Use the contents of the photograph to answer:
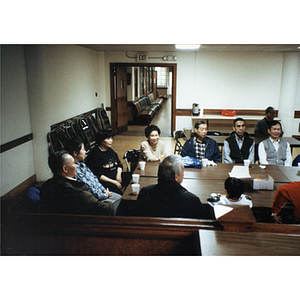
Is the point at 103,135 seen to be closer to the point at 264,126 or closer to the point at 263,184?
the point at 263,184

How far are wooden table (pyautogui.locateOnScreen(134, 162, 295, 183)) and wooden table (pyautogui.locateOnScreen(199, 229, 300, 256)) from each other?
1.46 metres

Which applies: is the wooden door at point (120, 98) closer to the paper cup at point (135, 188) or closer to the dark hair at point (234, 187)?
the paper cup at point (135, 188)

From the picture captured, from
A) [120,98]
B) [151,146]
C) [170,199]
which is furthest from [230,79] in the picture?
[170,199]

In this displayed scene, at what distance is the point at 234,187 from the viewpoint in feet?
7.82

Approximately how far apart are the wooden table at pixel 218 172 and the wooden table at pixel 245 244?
57.7 inches

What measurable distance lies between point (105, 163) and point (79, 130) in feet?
8.85

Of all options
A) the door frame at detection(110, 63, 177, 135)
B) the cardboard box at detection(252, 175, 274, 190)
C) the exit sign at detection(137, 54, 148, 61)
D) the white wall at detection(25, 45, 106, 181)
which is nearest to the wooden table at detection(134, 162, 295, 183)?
the cardboard box at detection(252, 175, 274, 190)

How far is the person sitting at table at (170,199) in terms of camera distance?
2.14 meters

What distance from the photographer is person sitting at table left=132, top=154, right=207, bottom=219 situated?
84.3 inches

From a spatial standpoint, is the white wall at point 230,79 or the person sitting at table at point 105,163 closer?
the person sitting at table at point 105,163

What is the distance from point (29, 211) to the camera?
2127 mm

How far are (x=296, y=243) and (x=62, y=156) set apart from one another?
1.87 meters

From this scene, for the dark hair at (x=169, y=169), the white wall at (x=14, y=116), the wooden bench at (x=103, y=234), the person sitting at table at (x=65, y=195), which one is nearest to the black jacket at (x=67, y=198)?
the person sitting at table at (x=65, y=195)

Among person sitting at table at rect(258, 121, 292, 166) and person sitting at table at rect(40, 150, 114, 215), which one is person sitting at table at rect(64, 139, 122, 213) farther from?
person sitting at table at rect(258, 121, 292, 166)
